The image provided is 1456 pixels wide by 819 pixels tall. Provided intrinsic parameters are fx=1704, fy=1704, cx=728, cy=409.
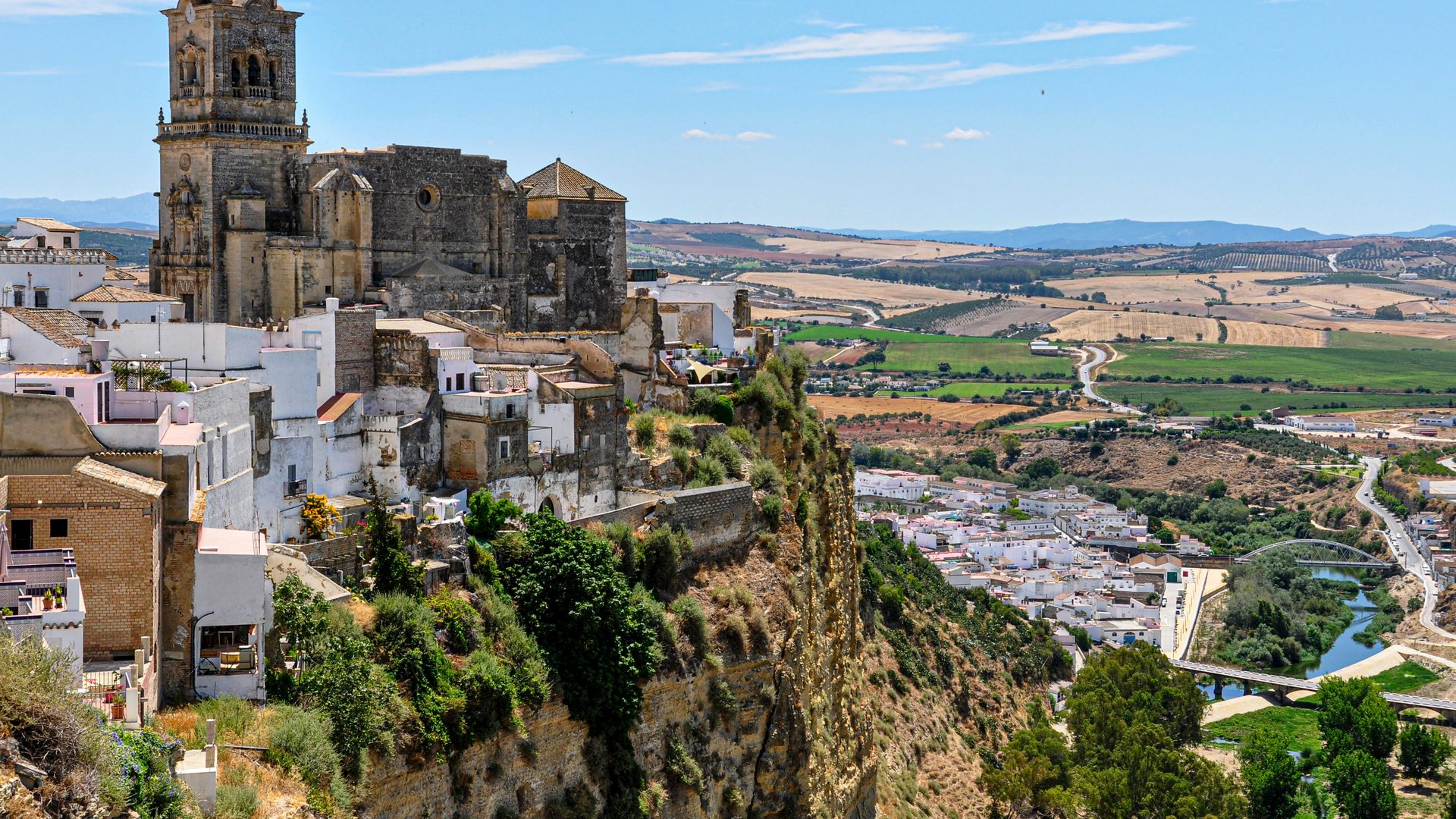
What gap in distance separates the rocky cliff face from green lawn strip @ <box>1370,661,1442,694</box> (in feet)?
143

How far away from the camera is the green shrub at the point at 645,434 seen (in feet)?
108

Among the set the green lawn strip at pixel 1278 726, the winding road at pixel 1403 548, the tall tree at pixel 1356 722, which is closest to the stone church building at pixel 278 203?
the tall tree at pixel 1356 722

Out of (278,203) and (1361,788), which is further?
(1361,788)

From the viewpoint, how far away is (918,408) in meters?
151

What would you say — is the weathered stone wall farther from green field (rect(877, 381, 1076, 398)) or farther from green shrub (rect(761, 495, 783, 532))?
green field (rect(877, 381, 1076, 398))

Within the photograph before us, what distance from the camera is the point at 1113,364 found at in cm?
19012

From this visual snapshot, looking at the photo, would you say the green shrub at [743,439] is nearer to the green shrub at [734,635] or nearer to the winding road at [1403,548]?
the green shrub at [734,635]

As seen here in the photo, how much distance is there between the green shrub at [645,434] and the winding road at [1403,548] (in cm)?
6372

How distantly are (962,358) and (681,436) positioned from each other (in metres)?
158

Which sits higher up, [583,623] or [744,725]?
[583,623]

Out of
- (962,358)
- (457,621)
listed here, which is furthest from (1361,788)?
(962,358)

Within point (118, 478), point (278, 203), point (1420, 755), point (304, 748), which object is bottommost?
point (1420, 755)

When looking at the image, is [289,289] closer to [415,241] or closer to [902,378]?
[415,241]

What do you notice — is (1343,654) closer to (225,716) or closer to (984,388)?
(225,716)
